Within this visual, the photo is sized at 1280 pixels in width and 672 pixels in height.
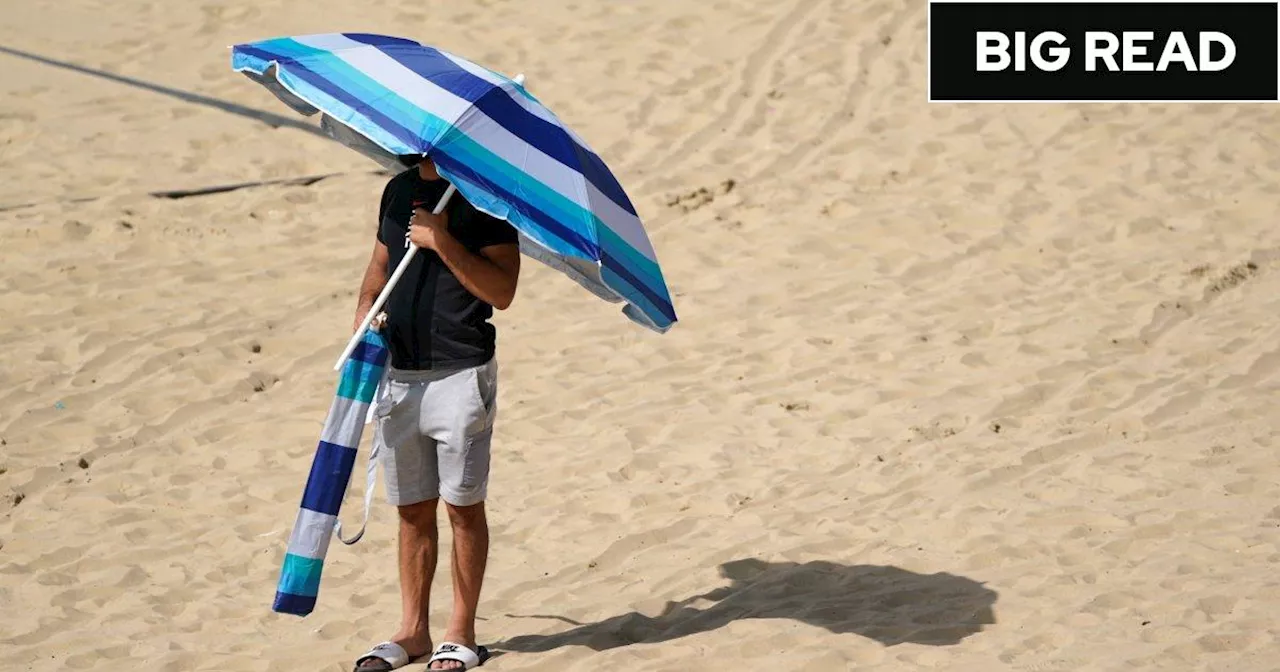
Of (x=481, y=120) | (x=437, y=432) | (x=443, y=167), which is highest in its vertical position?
(x=481, y=120)

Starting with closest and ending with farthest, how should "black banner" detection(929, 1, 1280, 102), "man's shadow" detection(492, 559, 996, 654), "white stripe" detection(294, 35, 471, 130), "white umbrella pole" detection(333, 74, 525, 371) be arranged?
1. "white stripe" detection(294, 35, 471, 130)
2. "white umbrella pole" detection(333, 74, 525, 371)
3. "man's shadow" detection(492, 559, 996, 654)
4. "black banner" detection(929, 1, 1280, 102)

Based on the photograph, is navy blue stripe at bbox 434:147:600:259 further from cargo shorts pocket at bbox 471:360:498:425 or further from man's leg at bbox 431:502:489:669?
man's leg at bbox 431:502:489:669

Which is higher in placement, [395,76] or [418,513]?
[395,76]

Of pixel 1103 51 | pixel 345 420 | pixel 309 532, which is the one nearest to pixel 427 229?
pixel 345 420

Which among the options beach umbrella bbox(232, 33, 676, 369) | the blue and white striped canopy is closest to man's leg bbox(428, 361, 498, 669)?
beach umbrella bbox(232, 33, 676, 369)

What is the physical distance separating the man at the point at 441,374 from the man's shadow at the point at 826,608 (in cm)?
46

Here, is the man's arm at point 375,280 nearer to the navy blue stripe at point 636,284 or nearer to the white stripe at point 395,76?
the white stripe at point 395,76

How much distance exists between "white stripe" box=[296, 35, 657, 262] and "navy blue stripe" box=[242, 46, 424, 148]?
0.40ft

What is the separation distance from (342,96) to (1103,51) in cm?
851

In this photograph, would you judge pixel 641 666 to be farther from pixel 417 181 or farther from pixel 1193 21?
pixel 1193 21

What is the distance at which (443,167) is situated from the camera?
14.3 feet

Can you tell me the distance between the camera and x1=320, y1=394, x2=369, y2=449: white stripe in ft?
16.0

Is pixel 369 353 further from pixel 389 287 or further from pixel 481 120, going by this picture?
pixel 481 120

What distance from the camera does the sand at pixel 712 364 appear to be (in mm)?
5559
